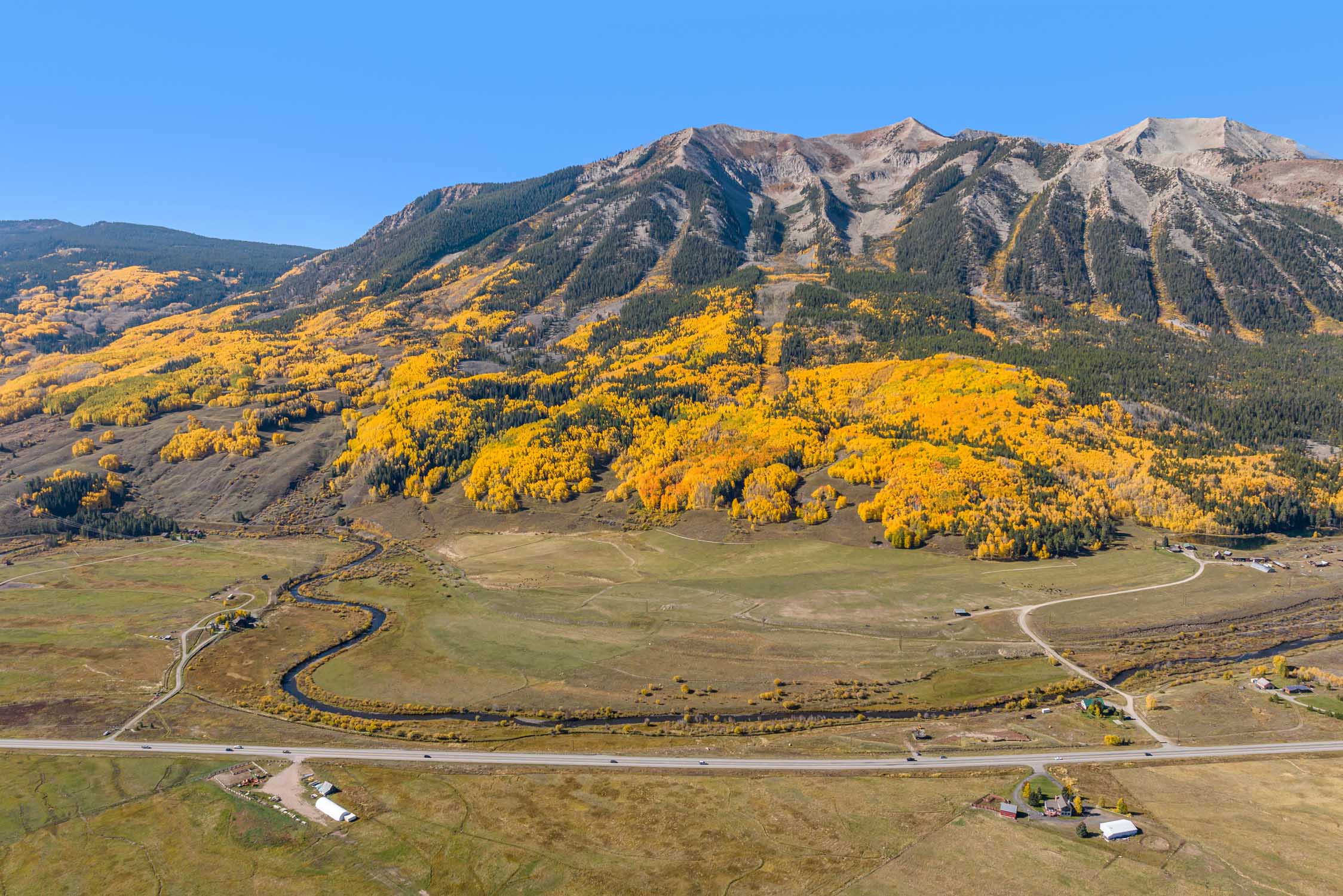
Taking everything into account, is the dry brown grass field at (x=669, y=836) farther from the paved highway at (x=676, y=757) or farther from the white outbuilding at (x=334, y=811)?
the paved highway at (x=676, y=757)

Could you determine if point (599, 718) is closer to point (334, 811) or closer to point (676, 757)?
point (676, 757)

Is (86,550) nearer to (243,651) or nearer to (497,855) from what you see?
(243,651)

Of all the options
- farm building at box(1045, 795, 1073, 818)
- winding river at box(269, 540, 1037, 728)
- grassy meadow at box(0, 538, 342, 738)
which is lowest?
grassy meadow at box(0, 538, 342, 738)

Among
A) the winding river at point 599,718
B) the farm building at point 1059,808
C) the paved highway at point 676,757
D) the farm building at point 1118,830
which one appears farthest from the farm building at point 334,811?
the farm building at point 1118,830

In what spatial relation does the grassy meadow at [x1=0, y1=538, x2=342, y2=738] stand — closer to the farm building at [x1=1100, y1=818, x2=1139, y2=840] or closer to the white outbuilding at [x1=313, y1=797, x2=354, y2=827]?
the white outbuilding at [x1=313, y1=797, x2=354, y2=827]

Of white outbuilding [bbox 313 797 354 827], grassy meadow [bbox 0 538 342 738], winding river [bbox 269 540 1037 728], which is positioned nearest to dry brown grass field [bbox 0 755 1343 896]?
white outbuilding [bbox 313 797 354 827]

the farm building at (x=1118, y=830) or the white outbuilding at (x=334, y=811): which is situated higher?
the farm building at (x=1118, y=830)

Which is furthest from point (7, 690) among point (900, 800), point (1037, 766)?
point (1037, 766)
